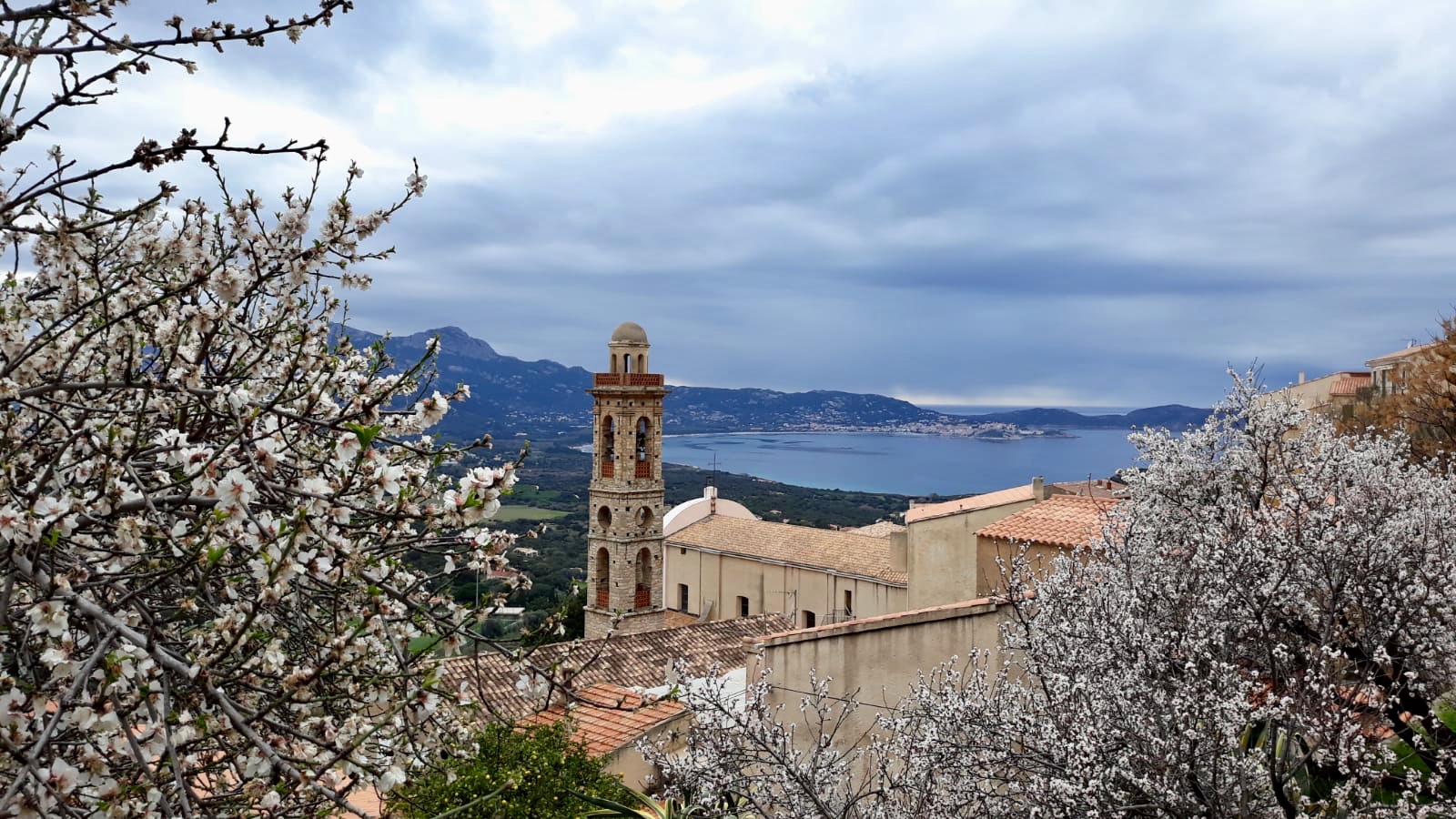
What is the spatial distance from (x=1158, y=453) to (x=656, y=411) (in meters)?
27.6

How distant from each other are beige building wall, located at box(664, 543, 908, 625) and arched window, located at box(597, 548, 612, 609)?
2.66m

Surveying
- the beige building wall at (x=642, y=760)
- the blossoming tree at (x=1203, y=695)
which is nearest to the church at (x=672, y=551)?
the beige building wall at (x=642, y=760)

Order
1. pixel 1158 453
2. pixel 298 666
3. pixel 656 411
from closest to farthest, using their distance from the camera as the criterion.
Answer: pixel 298 666 → pixel 1158 453 → pixel 656 411

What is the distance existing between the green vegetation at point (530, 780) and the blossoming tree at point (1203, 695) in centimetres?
111

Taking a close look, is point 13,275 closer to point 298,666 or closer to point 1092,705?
point 298,666

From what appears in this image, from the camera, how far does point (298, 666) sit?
3.67m

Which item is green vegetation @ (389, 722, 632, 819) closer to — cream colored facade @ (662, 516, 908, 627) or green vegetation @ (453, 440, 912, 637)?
cream colored facade @ (662, 516, 908, 627)

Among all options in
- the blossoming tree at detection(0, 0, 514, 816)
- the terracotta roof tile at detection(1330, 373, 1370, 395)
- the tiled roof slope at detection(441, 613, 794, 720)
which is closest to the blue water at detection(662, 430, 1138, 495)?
the terracotta roof tile at detection(1330, 373, 1370, 395)

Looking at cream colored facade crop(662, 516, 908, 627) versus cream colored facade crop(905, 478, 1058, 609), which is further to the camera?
cream colored facade crop(662, 516, 908, 627)

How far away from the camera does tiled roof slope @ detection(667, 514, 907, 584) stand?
110 feet

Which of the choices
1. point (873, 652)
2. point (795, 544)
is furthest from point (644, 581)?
point (873, 652)

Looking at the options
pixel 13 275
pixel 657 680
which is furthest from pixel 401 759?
pixel 657 680

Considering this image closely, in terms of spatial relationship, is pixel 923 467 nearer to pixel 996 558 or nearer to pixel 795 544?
pixel 795 544

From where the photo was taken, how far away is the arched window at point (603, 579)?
3931 centimetres
